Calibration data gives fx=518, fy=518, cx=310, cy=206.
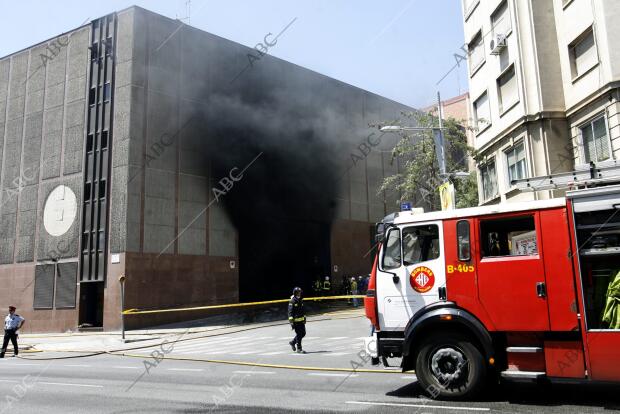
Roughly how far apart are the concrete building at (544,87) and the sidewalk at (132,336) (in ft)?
33.5

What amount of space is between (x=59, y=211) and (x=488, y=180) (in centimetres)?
2059

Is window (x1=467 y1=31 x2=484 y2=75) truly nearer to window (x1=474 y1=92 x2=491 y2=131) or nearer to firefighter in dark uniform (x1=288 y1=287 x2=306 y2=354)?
window (x1=474 y1=92 x2=491 y2=131)

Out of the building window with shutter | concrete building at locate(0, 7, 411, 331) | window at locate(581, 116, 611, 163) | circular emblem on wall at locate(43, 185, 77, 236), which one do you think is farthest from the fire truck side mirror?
circular emblem on wall at locate(43, 185, 77, 236)

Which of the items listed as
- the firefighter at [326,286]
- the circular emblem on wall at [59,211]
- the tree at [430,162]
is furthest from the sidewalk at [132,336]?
the tree at [430,162]

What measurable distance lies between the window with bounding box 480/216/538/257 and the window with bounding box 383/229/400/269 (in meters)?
1.19

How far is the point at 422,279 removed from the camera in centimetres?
725

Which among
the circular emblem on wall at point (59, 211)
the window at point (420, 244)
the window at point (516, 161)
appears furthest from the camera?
the circular emblem on wall at point (59, 211)

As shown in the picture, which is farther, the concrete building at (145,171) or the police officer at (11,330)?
the concrete building at (145,171)

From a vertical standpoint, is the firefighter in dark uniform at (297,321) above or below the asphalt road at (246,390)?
above

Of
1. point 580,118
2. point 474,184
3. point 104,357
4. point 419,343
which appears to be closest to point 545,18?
point 580,118

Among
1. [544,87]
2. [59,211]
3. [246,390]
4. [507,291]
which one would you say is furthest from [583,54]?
[59,211]

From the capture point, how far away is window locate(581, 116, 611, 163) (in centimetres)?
1454

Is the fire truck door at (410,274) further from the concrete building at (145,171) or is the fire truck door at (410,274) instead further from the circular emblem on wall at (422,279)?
the concrete building at (145,171)

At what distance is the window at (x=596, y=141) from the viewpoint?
1454 cm
